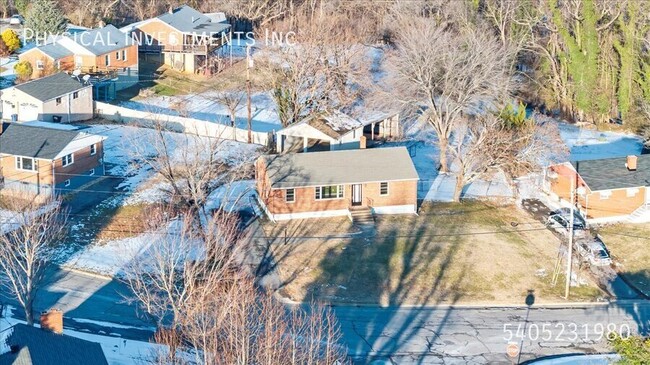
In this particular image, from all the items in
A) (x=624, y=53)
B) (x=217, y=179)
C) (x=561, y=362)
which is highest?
(x=624, y=53)

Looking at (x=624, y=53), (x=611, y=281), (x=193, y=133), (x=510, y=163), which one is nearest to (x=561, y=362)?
(x=611, y=281)

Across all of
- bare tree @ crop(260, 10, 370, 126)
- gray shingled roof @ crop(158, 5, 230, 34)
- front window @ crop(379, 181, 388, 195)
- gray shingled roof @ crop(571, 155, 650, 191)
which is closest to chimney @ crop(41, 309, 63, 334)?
front window @ crop(379, 181, 388, 195)

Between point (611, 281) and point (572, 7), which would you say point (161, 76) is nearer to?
point (572, 7)

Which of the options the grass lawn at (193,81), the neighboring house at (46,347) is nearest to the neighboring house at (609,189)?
the grass lawn at (193,81)

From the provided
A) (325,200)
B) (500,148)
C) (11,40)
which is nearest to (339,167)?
(325,200)

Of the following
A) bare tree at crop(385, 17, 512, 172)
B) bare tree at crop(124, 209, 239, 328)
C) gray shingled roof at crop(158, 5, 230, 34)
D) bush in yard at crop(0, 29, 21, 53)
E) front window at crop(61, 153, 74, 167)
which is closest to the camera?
bare tree at crop(124, 209, 239, 328)

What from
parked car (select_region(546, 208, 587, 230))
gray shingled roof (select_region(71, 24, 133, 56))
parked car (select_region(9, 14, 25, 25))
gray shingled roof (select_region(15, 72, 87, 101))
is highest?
parked car (select_region(9, 14, 25, 25))

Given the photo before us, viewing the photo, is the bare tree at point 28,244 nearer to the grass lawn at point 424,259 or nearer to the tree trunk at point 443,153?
the grass lawn at point 424,259

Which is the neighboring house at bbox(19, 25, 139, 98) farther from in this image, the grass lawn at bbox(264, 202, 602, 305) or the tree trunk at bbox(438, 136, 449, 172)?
the grass lawn at bbox(264, 202, 602, 305)
